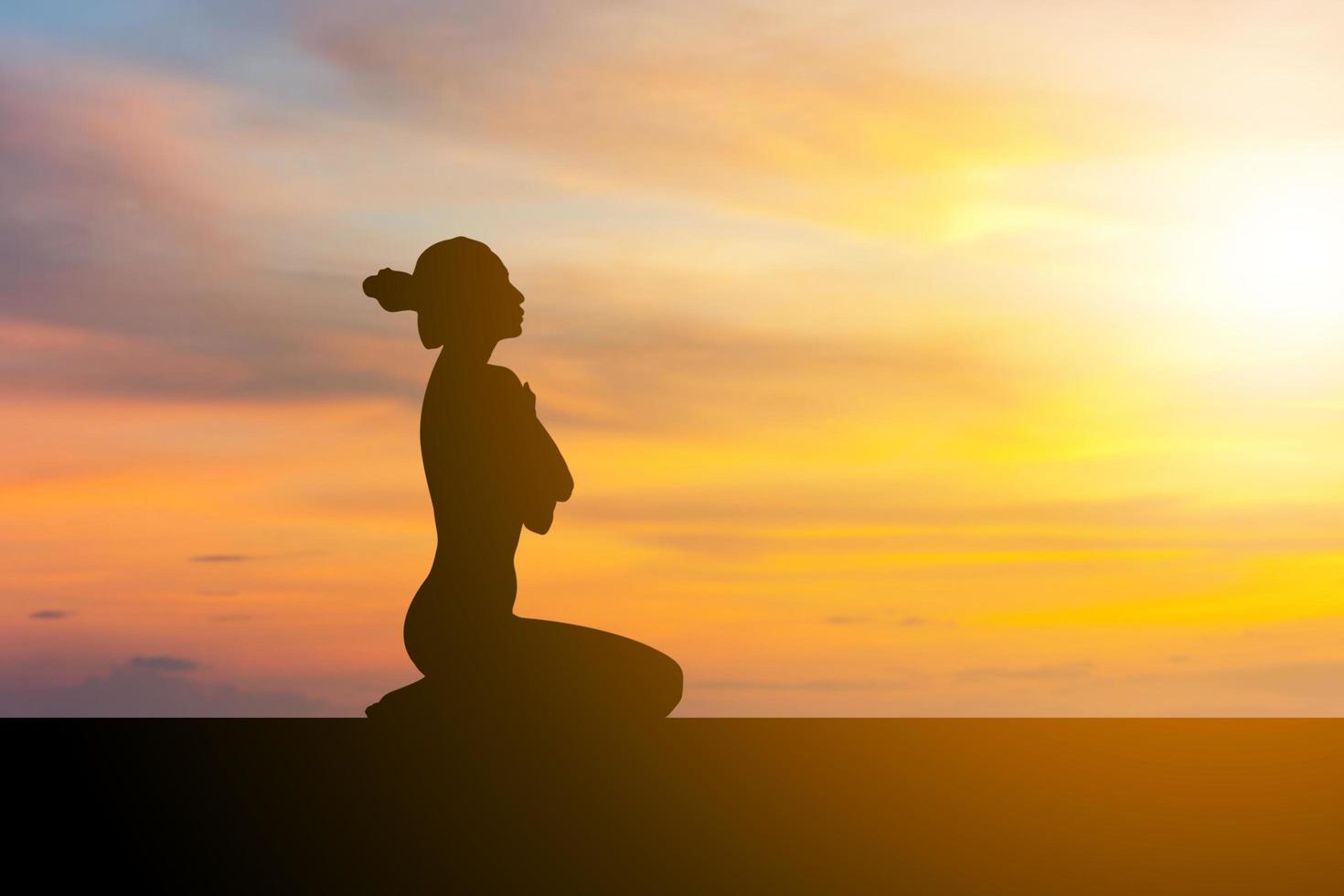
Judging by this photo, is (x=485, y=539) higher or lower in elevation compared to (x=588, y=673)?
higher

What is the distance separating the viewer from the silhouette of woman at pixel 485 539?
10.0 metres

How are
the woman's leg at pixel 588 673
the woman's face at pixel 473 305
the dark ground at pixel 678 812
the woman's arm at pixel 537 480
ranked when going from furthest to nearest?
the woman's face at pixel 473 305 < the woman's arm at pixel 537 480 < the woman's leg at pixel 588 673 < the dark ground at pixel 678 812

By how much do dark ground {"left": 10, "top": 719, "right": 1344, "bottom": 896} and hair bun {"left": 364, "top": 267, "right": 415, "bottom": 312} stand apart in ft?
8.94

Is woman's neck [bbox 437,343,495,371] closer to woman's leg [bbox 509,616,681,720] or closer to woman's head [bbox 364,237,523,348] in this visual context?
woman's head [bbox 364,237,523,348]

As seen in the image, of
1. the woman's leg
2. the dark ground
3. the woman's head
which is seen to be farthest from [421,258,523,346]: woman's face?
the dark ground

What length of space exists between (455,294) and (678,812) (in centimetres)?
398

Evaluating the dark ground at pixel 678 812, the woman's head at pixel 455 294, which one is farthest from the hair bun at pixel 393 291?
the dark ground at pixel 678 812

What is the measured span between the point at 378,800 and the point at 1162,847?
12.4ft

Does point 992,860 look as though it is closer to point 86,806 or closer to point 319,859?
point 319,859

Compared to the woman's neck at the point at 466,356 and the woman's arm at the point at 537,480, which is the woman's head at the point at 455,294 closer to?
the woman's neck at the point at 466,356

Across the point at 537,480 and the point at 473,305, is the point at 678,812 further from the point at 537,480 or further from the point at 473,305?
the point at 473,305

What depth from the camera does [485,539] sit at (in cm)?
1019

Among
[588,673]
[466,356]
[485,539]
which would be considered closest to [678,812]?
[588,673]

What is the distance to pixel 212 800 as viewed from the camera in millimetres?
8195
